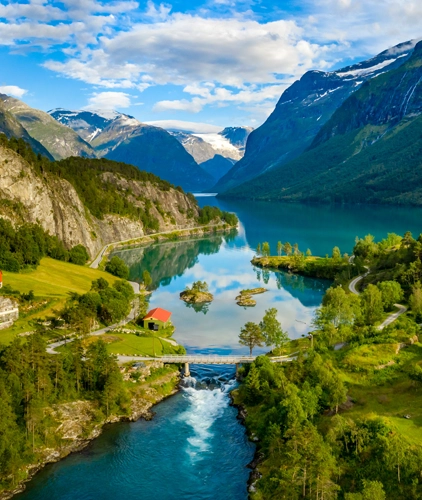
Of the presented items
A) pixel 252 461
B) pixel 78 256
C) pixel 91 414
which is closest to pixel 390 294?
pixel 252 461

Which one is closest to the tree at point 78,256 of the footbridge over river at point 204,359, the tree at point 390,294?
the footbridge over river at point 204,359

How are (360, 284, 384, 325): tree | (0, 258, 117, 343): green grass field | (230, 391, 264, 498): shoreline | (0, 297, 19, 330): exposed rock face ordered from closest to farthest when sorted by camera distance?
(230, 391, 264, 498): shoreline → (0, 297, 19, 330): exposed rock face → (0, 258, 117, 343): green grass field → (360, 284, 384, 325): tree

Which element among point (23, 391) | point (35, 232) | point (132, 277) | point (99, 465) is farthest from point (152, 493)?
point (132, 277)

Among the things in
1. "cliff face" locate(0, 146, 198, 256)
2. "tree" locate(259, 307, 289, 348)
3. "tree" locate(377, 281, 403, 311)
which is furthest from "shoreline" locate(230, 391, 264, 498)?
"cliff face" locate(0, 146, 198, 256)

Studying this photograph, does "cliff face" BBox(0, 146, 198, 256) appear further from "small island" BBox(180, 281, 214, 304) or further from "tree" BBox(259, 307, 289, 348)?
"tree" BBox(259, 307, 289, 348)

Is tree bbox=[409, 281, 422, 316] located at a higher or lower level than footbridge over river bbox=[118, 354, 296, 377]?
higher

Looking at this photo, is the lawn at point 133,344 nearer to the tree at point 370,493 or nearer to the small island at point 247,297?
the small island at point 247,297

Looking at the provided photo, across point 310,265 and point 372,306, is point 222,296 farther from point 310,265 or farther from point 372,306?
point 372,306
